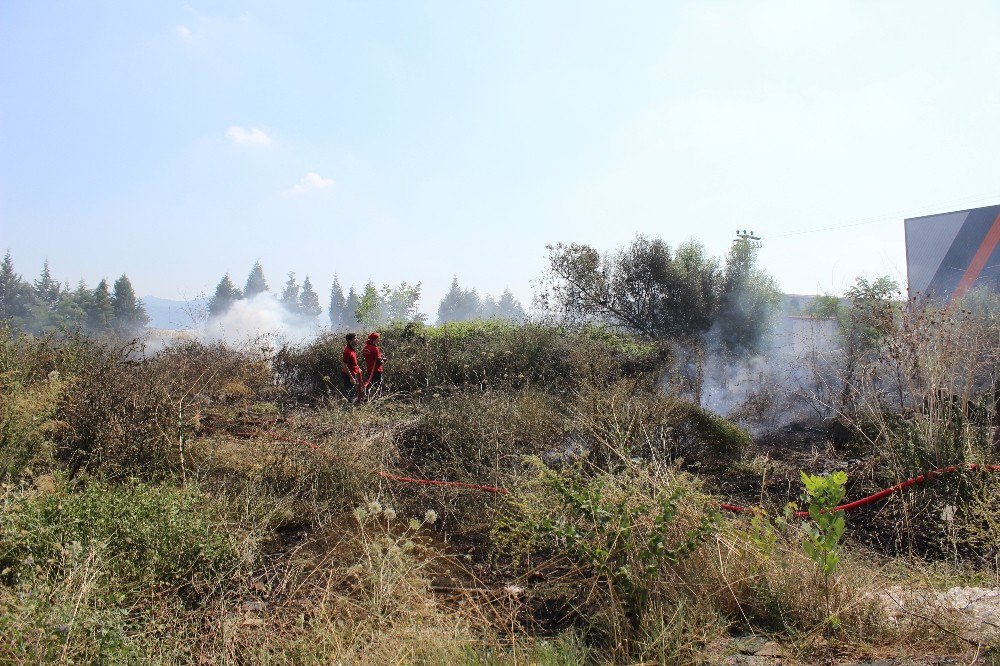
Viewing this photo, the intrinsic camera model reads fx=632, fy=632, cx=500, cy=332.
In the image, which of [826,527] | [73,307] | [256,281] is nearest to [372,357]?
[826,527]

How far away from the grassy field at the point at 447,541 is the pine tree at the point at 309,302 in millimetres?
94972

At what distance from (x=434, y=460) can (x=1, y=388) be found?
373 centimetres

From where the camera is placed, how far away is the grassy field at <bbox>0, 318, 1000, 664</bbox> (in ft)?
9.25

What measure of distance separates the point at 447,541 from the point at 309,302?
338 feet

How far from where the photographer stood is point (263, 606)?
327 centimetres

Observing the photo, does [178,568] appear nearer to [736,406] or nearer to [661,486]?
[661,486]

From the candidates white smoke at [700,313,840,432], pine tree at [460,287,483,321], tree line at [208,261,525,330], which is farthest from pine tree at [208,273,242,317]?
white smoke at [700,313,840,432]

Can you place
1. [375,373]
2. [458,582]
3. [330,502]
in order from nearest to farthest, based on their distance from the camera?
[458,582], [330,502], [375,373]

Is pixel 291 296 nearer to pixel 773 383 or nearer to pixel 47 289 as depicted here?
pixel 47 289

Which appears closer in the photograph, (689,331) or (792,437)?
(792,437)

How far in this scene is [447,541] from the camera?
14.5 ft

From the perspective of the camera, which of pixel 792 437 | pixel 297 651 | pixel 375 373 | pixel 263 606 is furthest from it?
pixel 375 373

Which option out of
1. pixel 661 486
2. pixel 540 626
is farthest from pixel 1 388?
pixel 661 486

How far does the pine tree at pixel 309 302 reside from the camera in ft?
324
